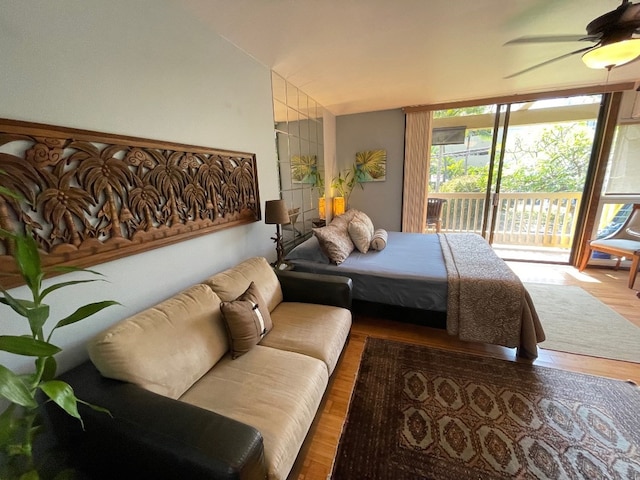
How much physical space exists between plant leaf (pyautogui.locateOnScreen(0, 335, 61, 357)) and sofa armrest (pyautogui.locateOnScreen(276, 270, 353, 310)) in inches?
61.2

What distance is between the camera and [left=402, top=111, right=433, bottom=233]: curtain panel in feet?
13.2

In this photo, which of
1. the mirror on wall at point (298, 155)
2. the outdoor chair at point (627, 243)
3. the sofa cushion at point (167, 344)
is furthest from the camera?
the outdoor chair at point (627, 243)

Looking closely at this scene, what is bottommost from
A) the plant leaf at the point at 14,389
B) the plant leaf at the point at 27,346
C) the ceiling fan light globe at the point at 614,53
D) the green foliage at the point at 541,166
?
the plant leaf at the point at 14,389

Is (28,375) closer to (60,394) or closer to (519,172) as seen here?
(60,394)

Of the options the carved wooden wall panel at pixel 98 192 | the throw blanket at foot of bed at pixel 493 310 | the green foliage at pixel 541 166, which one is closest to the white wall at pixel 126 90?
the carved wooden wall panel at pixel 98 192

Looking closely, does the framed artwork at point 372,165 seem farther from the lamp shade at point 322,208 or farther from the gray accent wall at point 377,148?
the lamp shade at point 322,208

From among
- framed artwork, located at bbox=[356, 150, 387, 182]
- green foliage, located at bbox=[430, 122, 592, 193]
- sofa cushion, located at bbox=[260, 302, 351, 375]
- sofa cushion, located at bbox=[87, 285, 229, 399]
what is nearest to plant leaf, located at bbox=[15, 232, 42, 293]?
sofa cushion, located at bbox=[87, 285, 229, 399]

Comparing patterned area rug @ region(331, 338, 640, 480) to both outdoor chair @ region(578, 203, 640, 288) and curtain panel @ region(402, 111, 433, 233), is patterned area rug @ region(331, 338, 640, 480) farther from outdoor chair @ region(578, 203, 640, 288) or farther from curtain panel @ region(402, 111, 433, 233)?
curtain panel @ region(402, 111, 433, 233)

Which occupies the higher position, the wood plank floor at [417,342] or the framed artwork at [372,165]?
the framed artwork at [372,165]

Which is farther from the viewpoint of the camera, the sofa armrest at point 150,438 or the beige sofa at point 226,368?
the beige sofa at point 226,368

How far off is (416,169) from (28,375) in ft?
14.6

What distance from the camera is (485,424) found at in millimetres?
1487

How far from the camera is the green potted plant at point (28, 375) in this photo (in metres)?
0.56

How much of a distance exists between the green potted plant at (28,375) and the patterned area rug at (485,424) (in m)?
1.20
